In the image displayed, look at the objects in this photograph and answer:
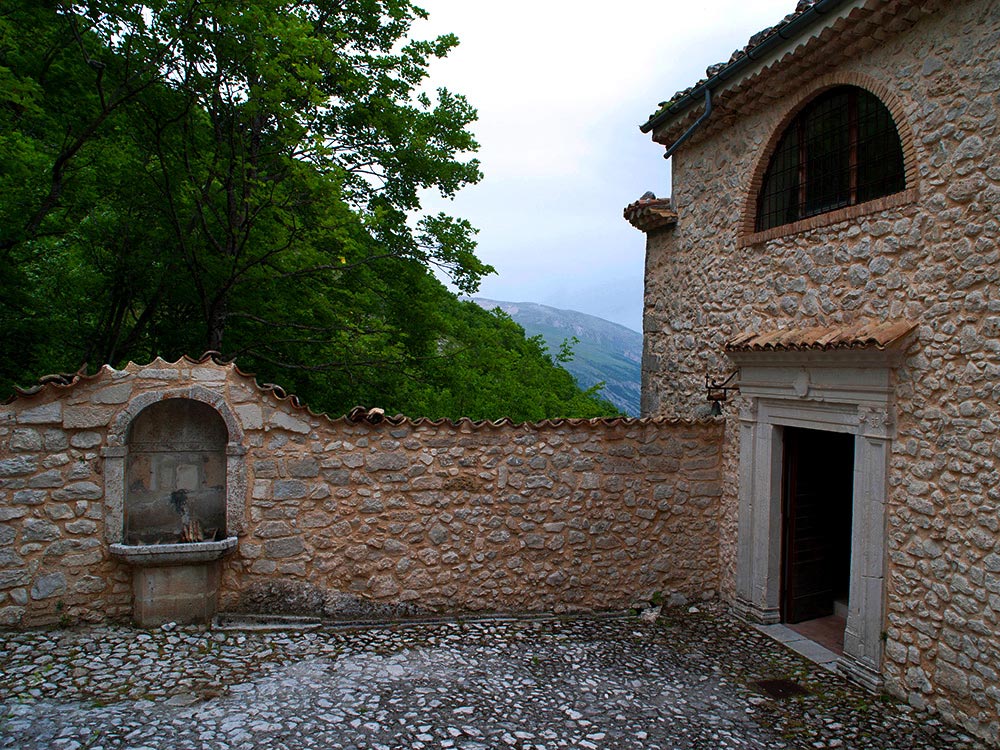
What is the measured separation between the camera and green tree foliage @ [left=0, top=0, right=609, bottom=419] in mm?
6906

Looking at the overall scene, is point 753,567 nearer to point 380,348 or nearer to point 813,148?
→ point 813,148

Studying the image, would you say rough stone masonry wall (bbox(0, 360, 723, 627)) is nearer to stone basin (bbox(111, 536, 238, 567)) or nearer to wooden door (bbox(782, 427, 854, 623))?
stone basin (bbox(111, 536, 238, 567))

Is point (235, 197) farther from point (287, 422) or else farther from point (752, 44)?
point (752, 44)

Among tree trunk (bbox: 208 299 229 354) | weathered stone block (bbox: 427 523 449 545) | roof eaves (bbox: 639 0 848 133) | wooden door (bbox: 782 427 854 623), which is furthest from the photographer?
tree trunk (bbox: 208 299 229 354)

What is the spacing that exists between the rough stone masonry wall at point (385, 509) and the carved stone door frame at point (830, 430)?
48 cm

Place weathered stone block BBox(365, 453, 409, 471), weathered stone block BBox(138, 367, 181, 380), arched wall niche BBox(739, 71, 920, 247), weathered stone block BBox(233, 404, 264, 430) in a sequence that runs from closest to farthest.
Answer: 1. arched wall niche BBox(739, 71, 920, 247)
2. weathered stone block BBox(138, 367, 181, 380)
3. weathered stone block BBox(233, 404, 264, 430)
4. weathered stone block BBox(365, 453, 409, 471)

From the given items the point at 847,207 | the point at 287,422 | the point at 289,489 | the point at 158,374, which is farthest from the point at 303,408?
the point at 847,207

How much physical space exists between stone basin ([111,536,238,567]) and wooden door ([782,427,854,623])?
5.32 metres

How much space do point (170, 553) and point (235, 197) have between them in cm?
535

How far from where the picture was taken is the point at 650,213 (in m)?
7.39

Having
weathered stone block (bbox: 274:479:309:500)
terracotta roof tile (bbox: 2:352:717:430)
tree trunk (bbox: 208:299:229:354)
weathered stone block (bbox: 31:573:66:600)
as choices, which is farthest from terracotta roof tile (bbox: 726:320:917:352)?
tree trunk (bbox: 208:299:229:354)

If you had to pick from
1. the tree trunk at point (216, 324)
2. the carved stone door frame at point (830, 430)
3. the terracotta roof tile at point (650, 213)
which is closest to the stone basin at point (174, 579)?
the tree trunk at point (216, 324)

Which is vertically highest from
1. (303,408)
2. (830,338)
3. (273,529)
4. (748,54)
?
(748,54)

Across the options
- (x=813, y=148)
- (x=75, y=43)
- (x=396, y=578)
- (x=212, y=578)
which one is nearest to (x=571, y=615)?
(x=396, y=578)
